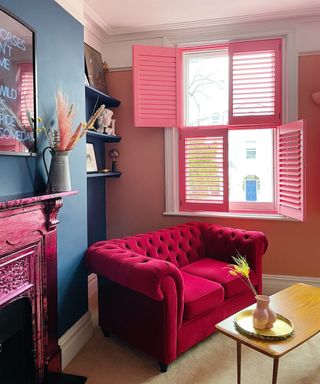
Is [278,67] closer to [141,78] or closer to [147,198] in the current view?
[141,78]

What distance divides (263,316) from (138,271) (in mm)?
781

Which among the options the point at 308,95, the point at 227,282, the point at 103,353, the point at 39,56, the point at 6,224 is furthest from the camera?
the point at 308,95

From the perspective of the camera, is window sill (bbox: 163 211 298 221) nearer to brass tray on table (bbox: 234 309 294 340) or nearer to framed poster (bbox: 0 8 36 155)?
brass tray on table (bbox: 234 309 294 340)

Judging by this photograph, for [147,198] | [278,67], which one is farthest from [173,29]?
[147,198]

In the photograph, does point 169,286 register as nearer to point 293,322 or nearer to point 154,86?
point 293,322

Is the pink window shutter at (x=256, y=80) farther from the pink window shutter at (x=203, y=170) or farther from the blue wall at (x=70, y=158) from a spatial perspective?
the blue wall at (x=70, y=158)

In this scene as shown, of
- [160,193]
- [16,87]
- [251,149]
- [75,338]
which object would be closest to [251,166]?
[251,149]

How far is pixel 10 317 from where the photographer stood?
5.65ft

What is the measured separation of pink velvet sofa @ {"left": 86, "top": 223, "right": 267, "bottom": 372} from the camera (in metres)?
2.08

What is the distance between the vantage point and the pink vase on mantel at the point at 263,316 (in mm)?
1781

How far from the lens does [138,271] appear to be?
6.75ft

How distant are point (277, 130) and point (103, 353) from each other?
2.66 meters

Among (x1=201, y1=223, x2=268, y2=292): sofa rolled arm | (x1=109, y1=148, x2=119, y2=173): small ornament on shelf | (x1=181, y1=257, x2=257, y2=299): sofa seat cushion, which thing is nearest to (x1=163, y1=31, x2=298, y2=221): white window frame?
(x1=201, y1=223, x2=268, y2=292): sofa rolled arm

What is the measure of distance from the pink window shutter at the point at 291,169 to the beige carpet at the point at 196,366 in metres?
1.18
